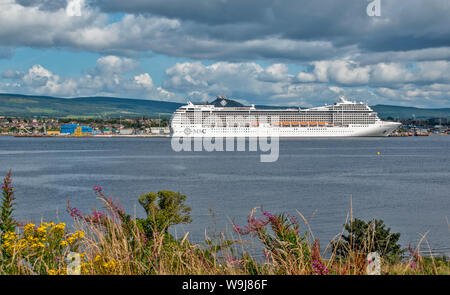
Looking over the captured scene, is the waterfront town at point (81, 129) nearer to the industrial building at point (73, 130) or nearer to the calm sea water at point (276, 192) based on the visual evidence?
the industrial building at point (73, 130)

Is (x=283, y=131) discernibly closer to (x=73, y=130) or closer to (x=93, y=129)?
(x=73, y=130)

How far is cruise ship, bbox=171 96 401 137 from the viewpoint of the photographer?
95.1m

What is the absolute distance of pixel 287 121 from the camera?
97.1m

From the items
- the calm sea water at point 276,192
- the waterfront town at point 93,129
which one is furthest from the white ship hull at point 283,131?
the calm sea water at point 276,192

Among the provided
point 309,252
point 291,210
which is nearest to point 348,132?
point 291,210

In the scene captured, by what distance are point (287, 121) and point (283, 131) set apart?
2672mm

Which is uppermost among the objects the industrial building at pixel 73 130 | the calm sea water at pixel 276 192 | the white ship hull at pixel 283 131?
the industrial building at pixel 73 130

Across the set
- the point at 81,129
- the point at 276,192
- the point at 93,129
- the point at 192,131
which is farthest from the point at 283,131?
the point at 93,129

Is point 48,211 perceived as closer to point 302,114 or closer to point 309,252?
point 309,252

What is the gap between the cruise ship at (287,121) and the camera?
95.1m

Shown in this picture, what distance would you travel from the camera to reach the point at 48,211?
775 inches

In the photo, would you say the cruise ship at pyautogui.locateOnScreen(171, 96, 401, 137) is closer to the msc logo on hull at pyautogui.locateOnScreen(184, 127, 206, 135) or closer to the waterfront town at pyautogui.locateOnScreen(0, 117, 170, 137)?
the msc logo on hull at pyautogui.locateOnScreen(184, 127, 206, 135)

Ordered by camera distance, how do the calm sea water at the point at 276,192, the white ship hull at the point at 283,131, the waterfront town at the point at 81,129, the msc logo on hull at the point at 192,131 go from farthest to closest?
the waterfront town at the point at 81,129 → the msc logo on hull at the point at 192,131 → the white ship hull at the point at 283,131 → the calm sea water at the point at 276,192
